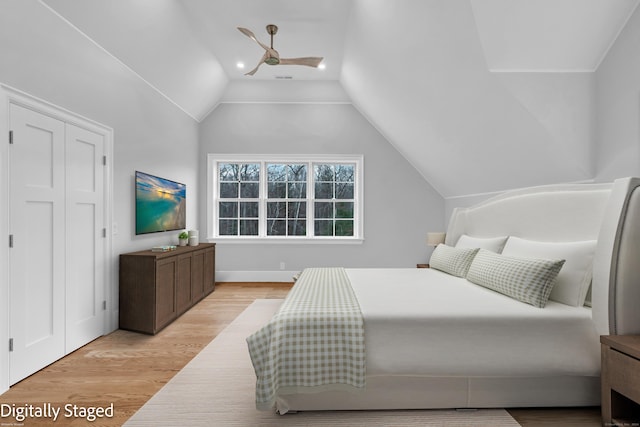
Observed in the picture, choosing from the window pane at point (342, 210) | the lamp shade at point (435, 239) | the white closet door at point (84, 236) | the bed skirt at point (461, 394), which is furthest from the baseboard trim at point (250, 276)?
the bed skirt at point (461, 394)

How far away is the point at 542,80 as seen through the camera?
2410 millimetres

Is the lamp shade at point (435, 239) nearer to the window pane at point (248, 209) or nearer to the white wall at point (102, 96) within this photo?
the window pane at point (248, 209)

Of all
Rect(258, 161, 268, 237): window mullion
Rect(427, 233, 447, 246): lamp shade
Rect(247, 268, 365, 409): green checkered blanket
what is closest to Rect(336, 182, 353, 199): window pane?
Rect(258, 161, 268, 237): window mullion

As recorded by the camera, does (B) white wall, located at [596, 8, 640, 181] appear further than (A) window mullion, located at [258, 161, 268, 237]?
No

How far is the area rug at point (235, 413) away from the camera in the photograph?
1754 millimetres

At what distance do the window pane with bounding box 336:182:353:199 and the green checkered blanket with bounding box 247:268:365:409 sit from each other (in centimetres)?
392

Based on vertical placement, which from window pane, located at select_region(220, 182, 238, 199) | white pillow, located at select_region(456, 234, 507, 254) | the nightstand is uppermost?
window pane, located at select_region(220, 182, 238, 199)

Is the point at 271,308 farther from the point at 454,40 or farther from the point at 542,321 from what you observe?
the point at 454,40

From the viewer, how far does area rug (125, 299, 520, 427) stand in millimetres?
1754

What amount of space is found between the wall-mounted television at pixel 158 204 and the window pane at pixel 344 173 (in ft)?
7.92

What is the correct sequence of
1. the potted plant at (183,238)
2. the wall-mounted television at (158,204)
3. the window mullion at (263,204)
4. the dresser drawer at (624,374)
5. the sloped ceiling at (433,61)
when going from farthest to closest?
the window mullion at (263,204)
the potted plant at (183,238)
the wall-mounted television at (158,204)
the sloped ceiling at (433,61)
the dresser drawer at (624,374)

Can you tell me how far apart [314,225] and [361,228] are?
31.2 inches

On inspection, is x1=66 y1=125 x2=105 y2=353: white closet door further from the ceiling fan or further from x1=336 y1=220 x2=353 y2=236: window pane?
x1=336 y1=220 x2=353 y2=236: window pane

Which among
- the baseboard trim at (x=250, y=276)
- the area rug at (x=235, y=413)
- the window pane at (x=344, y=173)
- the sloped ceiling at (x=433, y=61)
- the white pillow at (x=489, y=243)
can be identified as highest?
the sloped ceiling at (x=433, y=61)
